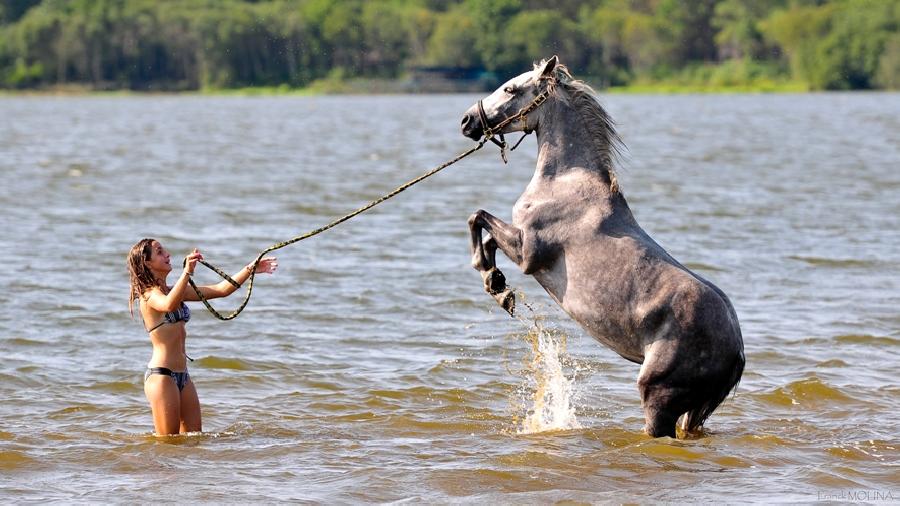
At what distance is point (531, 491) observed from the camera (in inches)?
376

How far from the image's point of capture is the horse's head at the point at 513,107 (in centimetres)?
1043

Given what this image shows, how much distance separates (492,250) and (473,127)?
91cm

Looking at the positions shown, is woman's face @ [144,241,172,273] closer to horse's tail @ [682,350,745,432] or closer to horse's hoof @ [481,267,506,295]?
horse's hoof @ [481,267,506,295]

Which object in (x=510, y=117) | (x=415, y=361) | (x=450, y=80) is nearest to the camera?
(x=510, y=117)

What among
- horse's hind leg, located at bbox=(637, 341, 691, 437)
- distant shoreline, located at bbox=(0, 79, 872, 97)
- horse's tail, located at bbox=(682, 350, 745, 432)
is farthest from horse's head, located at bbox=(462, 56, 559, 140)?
distant shoreline, located at bbox=(0, 79, 872, 97)

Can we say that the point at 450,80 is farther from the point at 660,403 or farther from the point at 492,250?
the point at 660,403

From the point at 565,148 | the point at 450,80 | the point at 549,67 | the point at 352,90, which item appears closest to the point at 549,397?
the point at 565,148

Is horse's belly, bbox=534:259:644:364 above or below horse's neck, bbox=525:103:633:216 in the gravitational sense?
below

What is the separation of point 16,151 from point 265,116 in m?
43.0

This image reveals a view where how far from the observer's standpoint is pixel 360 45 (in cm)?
17388

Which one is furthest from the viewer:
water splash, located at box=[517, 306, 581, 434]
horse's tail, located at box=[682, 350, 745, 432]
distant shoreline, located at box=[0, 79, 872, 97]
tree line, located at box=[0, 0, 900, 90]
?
tree line, located at box=[0, 0, 900, 90]

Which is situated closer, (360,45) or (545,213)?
(545,213)

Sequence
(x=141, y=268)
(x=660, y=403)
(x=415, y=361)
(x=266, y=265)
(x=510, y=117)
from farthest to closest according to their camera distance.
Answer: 1. (x=415, y=361)
2. (x=266, y=265)
3. (x=141, y=268)
4. (x=510, y=117)
5. (x=660, y=403)

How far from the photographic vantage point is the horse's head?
411 inches
